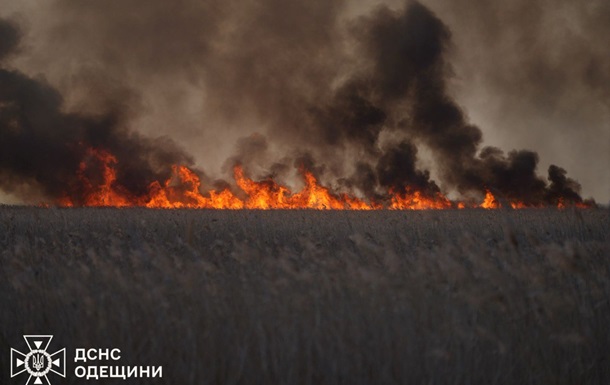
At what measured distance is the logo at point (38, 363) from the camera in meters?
5.04

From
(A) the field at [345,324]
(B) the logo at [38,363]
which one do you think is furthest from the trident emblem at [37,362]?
(A) the field at [345,324]

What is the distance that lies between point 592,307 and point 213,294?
3.75 m

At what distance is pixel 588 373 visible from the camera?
4887 mm

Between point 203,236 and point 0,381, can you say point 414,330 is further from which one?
point 203,236

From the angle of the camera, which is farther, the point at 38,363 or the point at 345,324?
the point at 345,324

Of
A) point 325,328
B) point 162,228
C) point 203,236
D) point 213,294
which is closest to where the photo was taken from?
point 325,328

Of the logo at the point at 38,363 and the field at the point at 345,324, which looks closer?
the field at the point at 345,324

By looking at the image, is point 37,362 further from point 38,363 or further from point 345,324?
point 345,324

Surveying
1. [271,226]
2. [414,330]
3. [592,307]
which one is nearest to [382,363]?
[414,330]

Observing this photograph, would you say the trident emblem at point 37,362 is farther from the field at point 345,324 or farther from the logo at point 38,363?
the field at point 345,324

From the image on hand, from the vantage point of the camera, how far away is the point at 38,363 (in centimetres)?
511

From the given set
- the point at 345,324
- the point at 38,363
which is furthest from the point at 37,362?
the point at 345,324

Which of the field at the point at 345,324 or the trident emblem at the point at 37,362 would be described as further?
the trident emblem at the point at 37,362

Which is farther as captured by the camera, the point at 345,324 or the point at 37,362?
the point at 345,324
